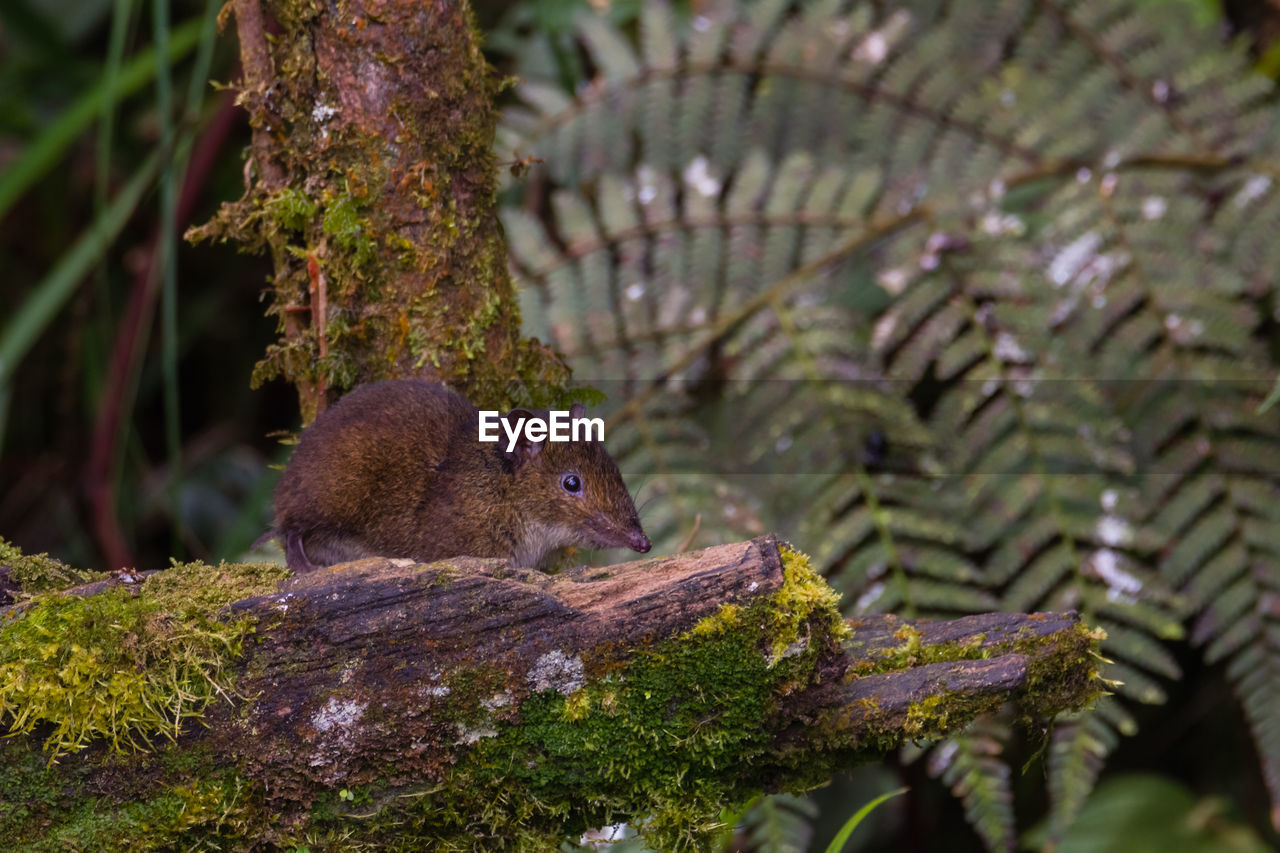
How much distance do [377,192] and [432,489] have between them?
1.80 ft

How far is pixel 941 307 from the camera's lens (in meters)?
3.29

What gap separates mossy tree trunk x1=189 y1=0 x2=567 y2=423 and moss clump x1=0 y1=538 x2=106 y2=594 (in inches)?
17.6

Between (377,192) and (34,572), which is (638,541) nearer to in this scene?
(377,192)

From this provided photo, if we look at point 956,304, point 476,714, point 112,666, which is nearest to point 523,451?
point 476,714

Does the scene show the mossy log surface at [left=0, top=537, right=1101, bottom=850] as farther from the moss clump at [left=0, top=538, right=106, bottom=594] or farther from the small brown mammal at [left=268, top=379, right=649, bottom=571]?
the small brown mammal at [left=268, top=379, right=649, bottom=571]

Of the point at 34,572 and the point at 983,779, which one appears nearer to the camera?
the point at 34,572

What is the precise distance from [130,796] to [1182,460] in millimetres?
2841

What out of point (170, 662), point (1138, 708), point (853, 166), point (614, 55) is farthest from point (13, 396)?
point (1138, 708)

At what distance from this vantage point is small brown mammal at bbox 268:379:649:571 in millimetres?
1909

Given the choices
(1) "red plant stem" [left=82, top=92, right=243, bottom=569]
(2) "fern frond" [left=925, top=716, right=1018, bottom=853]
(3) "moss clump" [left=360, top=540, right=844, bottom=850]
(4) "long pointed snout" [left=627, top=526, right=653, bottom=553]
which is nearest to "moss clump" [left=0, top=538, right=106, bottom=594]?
(3) "moss clump" [left=360, top=540, right=844, bottom=850]

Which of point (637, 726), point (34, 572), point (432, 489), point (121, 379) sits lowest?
point (637, 726)

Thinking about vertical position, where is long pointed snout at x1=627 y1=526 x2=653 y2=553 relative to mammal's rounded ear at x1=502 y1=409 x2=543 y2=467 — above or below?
below

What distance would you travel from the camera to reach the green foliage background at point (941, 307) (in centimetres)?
306

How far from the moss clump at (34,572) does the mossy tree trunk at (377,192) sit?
45 centimetres
